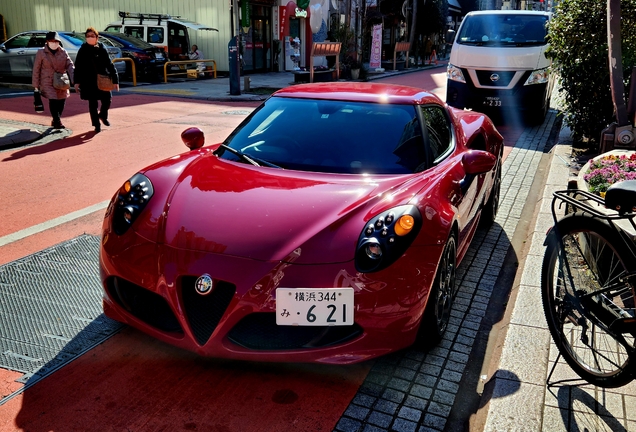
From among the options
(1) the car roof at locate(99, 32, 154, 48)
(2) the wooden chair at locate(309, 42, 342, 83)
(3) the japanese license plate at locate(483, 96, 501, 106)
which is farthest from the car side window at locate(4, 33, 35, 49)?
(3) the japanese license plate at locate(483, 96, 501, 106)

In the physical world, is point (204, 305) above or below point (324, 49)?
below

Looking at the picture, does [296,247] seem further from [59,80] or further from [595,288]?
[59,80]

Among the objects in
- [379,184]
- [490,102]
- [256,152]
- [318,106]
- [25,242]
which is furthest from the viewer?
[490,102]

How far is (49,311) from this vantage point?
4.14m

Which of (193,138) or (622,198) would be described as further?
(193,138)

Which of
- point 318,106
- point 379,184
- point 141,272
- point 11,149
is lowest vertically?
point 11,149

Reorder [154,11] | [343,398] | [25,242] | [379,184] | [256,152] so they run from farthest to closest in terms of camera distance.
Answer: [154,11], [25,242], [256,152], [379,184], [343,398]

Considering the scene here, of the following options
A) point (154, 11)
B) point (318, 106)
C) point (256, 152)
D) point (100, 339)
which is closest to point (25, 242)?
point (100, 339)

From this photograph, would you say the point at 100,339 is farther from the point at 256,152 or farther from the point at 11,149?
the point at 11,149

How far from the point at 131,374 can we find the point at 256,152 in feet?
5.41

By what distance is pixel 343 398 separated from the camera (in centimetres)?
327

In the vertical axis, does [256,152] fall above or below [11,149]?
above

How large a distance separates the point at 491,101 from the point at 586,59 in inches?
156

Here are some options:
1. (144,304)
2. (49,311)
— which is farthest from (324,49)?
(144,304)
